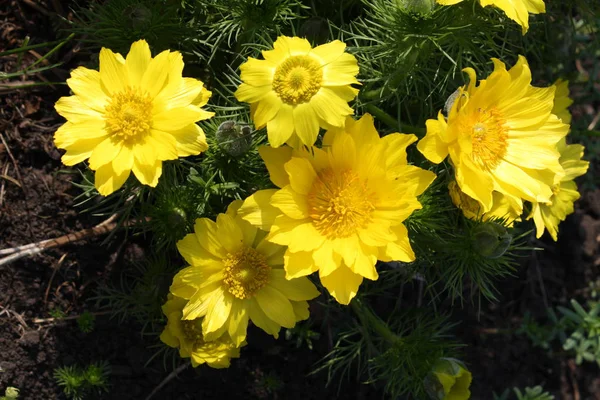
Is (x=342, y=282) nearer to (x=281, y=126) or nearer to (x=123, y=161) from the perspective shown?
(x=281, y=126)

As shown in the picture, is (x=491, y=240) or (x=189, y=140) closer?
(x=189, y=140)

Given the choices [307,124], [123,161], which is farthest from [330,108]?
[123,161]

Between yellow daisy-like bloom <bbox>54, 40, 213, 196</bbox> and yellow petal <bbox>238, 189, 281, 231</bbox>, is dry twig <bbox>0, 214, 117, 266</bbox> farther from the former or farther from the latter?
yellow petal <bbox>238, 189, 281, 231</bbox>

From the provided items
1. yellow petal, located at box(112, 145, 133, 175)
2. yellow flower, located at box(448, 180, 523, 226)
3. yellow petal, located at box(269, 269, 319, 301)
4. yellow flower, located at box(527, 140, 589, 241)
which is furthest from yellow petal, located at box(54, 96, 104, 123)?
yellow flower, located at box(527, 140, 589, 241)

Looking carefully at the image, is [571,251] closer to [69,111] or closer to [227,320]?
[227,320]

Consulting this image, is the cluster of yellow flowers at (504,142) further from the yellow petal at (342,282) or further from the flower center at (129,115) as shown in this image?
the flower center at (129,115)

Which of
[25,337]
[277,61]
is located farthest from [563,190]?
[25,337]

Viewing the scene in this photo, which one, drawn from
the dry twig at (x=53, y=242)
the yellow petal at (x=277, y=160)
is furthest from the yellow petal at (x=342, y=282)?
the dry twig at (x=53, y=242)
